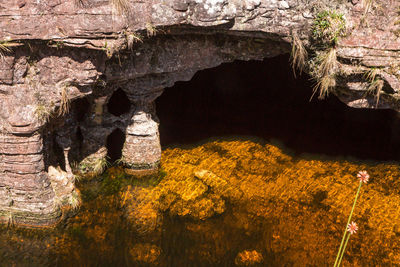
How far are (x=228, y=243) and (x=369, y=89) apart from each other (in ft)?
13.3

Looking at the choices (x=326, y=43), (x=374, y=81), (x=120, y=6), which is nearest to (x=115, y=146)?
(x=120, y=6)

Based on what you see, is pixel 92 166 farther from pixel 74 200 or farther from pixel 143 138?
pixel 143 138

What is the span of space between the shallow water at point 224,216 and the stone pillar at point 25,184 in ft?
1.08

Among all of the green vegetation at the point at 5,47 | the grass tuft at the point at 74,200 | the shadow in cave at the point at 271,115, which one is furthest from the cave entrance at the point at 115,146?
the green vegetation at the point at 5,47

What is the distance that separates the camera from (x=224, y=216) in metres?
8.07

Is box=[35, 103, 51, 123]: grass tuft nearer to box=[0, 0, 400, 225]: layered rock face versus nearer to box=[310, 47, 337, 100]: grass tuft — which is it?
box=[0, 0, 400, 225]: layered rock face

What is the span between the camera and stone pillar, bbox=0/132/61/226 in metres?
6.84

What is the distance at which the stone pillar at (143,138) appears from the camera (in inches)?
340

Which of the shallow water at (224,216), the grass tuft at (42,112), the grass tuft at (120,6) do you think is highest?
the grass tuft at (120,6)

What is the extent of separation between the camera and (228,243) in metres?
7.39

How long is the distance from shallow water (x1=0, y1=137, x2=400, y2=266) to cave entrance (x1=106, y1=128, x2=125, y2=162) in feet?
1.41

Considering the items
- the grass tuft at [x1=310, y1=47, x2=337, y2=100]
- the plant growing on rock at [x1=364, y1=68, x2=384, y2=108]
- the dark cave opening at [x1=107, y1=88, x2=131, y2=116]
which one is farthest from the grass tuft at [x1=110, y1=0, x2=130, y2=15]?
the dark cave opening at [x1=107, y1=88, x2=131, y2=116]

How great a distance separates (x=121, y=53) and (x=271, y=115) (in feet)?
19.8

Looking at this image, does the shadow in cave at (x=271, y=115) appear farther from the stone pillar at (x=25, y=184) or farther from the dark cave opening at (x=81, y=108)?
the stone pillar at (x=25, y=184)
